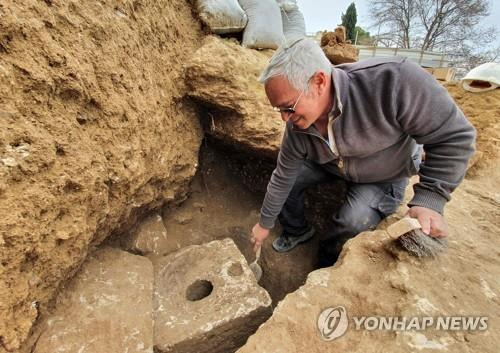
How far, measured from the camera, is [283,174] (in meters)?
1.91

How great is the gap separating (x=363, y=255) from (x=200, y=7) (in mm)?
2239

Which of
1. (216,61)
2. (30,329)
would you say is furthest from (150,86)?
(30,329)

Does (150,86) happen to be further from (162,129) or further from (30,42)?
(30,42)

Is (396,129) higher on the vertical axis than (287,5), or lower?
lower

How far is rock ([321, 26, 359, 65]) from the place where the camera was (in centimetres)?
436

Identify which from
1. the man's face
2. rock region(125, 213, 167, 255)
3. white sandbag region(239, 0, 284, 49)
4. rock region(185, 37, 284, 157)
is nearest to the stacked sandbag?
white sandbag region(239, 0, 284, 49)

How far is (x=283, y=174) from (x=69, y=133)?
1182mm

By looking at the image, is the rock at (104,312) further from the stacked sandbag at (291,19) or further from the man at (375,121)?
the stacked sandbag at (291,19)

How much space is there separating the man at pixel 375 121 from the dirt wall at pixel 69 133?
2.55ft

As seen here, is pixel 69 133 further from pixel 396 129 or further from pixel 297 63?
pixel 396 129

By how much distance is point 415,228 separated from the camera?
1.34 meters

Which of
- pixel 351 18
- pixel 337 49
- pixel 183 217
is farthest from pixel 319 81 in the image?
pixel 351 18

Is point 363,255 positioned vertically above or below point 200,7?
below

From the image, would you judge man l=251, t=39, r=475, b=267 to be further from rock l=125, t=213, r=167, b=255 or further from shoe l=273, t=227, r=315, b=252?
rock l=125, t=213, r=167, b=255
